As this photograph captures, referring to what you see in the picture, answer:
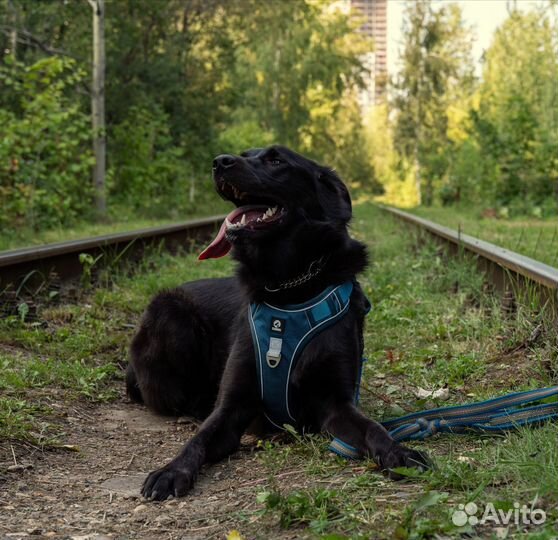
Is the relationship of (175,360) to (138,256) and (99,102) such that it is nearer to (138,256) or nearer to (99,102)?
(138,256)

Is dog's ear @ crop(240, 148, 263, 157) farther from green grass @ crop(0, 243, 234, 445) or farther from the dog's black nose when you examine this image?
green grass @ crop(0, 243, 234, 445)

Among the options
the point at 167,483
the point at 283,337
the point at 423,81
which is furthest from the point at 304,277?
the point at 423,81

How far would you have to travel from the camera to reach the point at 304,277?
3689 millimetres

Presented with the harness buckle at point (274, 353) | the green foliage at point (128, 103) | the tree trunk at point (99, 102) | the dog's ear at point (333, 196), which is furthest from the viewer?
the tree trunk at point (99, 102)

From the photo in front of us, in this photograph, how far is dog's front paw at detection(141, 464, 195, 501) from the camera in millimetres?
2850

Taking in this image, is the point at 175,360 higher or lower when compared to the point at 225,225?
lower

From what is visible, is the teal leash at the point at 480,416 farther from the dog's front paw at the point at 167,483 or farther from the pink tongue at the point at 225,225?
the pink tongue at the point at 225,225

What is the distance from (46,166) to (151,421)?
10.1 meters

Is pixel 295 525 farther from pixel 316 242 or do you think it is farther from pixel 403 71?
pixel 403 71

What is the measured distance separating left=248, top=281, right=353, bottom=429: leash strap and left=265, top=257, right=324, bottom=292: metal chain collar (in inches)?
5.2

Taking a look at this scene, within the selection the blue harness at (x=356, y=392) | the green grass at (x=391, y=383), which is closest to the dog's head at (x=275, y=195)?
the blue harness at (x=356, y=392)

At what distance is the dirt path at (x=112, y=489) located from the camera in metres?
2.54

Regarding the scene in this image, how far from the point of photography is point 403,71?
50.1 meters

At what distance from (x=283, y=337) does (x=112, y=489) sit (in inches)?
39.3
